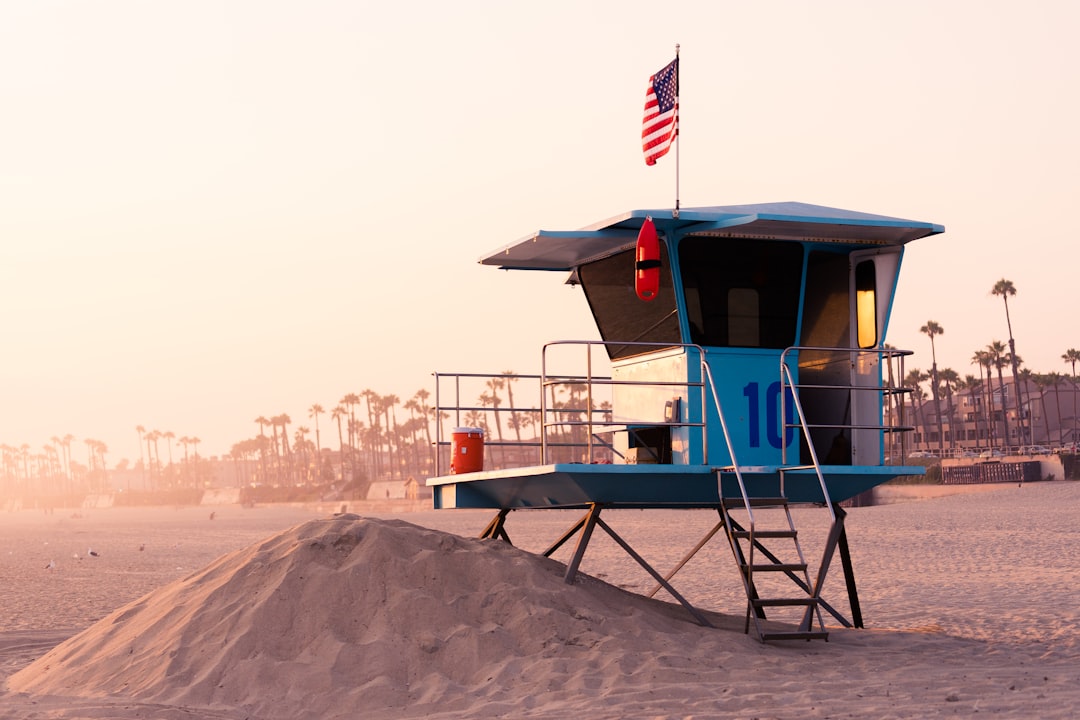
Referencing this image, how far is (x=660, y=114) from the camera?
43.7ft

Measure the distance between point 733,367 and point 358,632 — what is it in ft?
17.1

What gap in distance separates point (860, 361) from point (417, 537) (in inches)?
221

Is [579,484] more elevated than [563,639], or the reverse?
[579,484]

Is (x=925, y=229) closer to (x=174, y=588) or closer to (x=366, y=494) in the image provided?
(x=174, y=588)

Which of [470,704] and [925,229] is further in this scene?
[925,229]

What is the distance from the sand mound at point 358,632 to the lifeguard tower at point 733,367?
1.05 metres

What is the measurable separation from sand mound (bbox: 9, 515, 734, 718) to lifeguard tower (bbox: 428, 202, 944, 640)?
1054 millimetres

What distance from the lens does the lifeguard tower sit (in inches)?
477

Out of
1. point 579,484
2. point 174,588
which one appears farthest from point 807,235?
point 174,588

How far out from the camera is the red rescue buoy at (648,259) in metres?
11.9

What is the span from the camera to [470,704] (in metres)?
9.10

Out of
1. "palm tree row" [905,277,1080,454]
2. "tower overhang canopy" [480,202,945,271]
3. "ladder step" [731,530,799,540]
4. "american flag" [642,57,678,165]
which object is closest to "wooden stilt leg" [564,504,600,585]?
"ladder step" [731,530,799,540]

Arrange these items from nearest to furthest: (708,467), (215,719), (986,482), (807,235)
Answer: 1. (215,719)
2. (708,467)
3. (807,235)
4. (986,482)

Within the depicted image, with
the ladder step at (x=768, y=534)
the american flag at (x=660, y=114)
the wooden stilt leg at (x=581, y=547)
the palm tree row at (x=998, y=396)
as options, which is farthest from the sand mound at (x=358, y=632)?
the palm tree row at (x=998, y=396)
